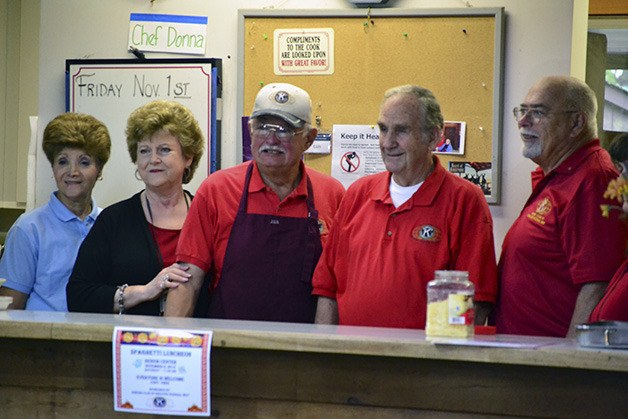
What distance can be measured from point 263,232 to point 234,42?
5.09 feet

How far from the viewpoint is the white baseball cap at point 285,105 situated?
9.98ft

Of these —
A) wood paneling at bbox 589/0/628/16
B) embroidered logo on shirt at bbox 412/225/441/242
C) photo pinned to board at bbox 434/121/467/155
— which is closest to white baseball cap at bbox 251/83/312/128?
embroidered logo on shirt at bbox 412/225/441/242

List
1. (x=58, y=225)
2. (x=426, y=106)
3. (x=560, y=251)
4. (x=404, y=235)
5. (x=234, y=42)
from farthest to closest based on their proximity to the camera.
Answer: (x=234, y=42) < (x=58, y=225) < (x=426, y=106) < (x=404, y=235) < (x=560, y=251)

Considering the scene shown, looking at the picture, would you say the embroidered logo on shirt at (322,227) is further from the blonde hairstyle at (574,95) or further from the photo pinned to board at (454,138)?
the photo pinned to board at (454,138)

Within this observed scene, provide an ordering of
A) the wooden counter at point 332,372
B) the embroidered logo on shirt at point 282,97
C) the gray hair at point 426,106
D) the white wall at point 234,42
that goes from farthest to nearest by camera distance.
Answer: the white wall at point 234,42 < the embroidered logo on shirt at point 282,97 < the gray hair at point 426,106 < the wooden counter at point 332,372

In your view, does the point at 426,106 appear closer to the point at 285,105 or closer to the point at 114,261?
the point at 285,105

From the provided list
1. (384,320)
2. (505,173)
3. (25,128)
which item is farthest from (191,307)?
(25,128)

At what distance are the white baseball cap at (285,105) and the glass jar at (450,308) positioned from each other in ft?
3.44

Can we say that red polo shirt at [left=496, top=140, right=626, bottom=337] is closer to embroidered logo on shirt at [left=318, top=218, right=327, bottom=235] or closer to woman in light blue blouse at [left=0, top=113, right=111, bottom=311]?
embroidered logo on shirt at [left=318, top=218, right=327, bottom=235]

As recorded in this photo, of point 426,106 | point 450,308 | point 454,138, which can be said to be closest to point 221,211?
point 426,106

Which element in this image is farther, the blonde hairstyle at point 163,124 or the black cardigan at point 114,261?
the blonde hairstyle at point 163,124

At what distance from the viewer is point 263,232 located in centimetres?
303

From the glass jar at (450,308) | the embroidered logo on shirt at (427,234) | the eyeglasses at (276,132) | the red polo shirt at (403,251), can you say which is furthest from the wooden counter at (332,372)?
the eyeglasses at (276,132)

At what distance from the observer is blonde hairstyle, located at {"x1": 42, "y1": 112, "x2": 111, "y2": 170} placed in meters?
3.50
